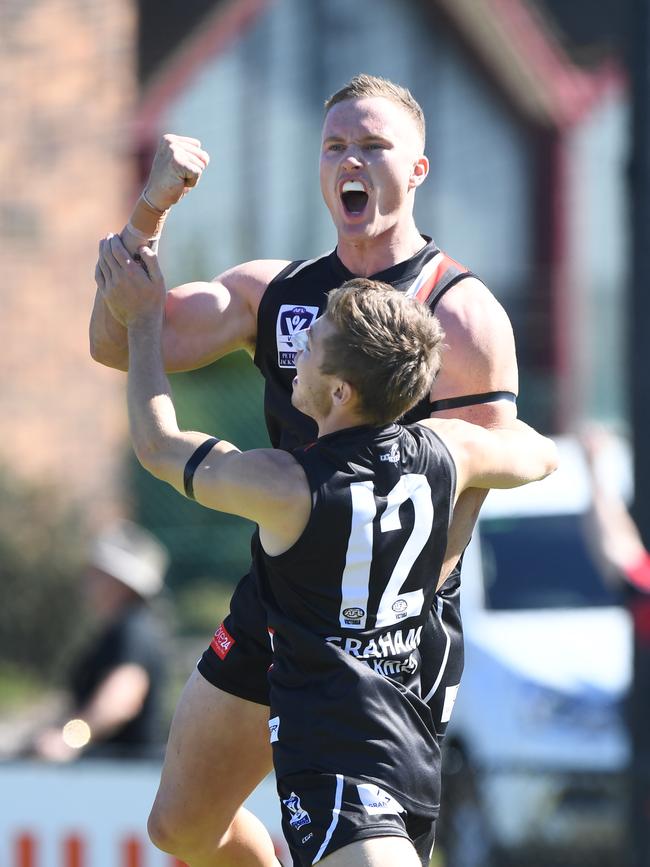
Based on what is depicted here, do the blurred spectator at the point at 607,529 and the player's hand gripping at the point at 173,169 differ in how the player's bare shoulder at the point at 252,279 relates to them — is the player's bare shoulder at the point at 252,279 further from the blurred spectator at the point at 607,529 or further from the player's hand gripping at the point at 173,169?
the blurred spectator at the point at 607,529

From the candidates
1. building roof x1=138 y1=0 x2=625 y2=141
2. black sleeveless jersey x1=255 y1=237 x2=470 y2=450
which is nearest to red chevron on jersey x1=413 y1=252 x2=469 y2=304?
black sleeveless jersey x1=255 y1=237 x2=470 y2=450

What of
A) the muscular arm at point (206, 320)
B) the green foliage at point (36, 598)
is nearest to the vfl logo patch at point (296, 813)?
the muscular arm at point (206, 320)

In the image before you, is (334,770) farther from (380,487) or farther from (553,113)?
(553,113)

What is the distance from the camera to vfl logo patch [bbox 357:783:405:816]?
3.35 metres

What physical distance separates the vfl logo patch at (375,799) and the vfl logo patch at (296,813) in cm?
13

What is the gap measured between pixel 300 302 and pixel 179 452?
1.85 ft

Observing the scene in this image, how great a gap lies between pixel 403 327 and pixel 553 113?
19.3m

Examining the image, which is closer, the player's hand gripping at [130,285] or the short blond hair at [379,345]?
the short blond hair at [379,345]

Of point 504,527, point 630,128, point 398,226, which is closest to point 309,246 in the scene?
point 504,527

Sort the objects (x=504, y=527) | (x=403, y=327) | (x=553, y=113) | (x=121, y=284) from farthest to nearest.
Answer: (x=553, y=113), (x=504, y=527), (x=121, y=284), (x=403, y=327)

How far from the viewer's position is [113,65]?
14.3 meters

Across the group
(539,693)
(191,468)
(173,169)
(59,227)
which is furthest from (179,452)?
(59,227)

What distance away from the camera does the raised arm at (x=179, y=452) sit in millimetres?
3332

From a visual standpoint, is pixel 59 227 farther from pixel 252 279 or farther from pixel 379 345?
pixel 379 345
